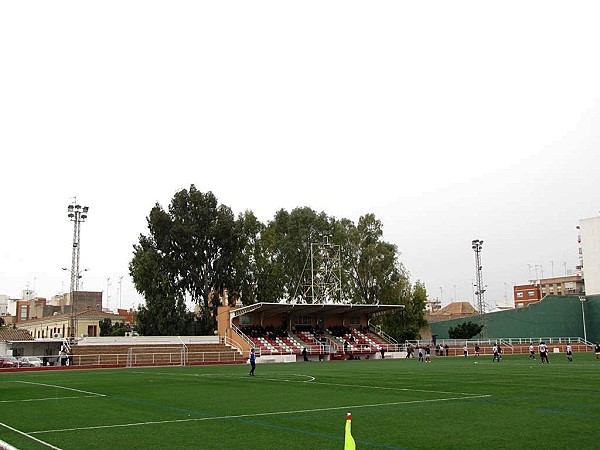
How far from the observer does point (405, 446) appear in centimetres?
1187

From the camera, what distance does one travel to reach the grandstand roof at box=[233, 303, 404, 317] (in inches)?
2753

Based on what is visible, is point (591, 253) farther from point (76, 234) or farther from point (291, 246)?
point (76, 234)

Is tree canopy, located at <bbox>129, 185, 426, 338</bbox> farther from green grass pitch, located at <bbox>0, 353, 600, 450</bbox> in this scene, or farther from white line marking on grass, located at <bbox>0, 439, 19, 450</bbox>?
white line marking on grass, located at <bbox>0, 439, 19, 450</bbox>

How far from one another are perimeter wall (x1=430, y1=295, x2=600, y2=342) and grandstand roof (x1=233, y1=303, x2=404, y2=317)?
18.1m

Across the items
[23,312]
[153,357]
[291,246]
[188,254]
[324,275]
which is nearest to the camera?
[153,357]

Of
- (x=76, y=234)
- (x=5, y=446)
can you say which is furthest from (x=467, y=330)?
(x=5, y=446)

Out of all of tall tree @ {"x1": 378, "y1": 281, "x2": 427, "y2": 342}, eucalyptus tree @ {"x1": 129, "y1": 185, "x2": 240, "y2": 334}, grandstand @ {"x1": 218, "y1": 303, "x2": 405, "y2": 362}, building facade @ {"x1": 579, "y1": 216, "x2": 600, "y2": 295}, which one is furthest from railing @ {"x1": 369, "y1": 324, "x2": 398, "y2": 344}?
building facade @ {"x1": 579, "y1": 216, "x2": 600, "y2": 295}

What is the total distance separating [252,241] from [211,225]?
773 centimetres

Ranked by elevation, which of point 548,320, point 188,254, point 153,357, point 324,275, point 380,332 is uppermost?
point 188,254

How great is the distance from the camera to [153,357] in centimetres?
6025

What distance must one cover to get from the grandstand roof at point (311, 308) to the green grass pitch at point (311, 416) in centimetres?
4313

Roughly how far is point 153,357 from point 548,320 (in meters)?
55.7

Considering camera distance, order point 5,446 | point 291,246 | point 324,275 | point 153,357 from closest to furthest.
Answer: point 5,446 < point 153,357 < point 324,275 < point 291,246

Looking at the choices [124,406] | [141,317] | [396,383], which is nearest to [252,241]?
[141,317]
